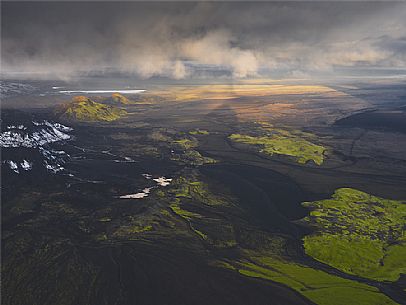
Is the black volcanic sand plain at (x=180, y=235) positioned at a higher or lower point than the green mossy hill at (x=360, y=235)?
higher

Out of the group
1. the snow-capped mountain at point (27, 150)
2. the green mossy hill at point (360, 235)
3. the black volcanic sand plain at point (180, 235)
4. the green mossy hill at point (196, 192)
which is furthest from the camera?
the snow-capped mountain at point (27, 150)

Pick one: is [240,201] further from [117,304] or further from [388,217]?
[117,304]

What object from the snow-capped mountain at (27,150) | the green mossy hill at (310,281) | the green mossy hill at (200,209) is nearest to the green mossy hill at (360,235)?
the green mossy hill at (310,281)

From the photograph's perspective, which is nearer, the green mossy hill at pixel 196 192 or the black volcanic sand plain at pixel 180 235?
the black volcanic sand plain at pixel 180 235

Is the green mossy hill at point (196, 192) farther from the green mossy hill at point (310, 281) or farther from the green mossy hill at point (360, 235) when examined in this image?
the green mossy hill at point (310, 281)

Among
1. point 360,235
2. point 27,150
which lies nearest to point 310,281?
point 360,235

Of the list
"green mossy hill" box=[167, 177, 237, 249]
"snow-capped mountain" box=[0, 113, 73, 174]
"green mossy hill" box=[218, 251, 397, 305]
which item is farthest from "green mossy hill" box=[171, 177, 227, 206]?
"snow-capped mountain" box=[0, 113, 73, 174]

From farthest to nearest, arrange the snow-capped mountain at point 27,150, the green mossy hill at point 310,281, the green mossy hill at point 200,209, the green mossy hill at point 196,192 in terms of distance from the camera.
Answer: the snow-capped mountain at point 27,150
the green mossy hill at point 196,192
the green mossy hill at point 200,209
the green mossy hill at point 310,281
